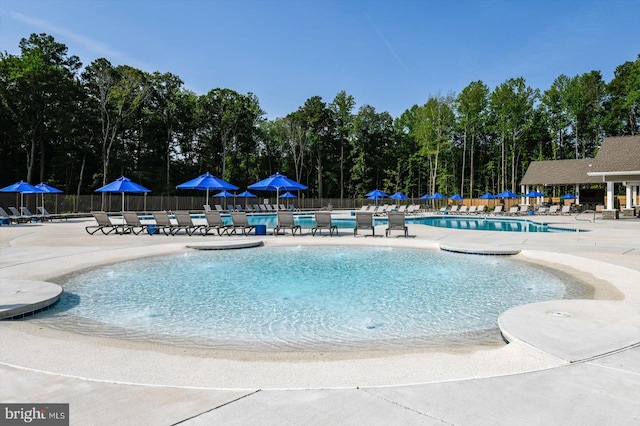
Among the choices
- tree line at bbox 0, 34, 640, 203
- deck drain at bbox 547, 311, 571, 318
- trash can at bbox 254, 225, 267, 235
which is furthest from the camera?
tree line at bbox 0, 34, 640, 203

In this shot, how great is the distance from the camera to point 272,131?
52094 mm

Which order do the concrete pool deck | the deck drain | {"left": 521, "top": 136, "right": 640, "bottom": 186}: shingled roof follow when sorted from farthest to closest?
{"left": 521, "top": 136, "right": 640, "bottom": 186}: shingled roof → the deck drain → the concrete pool deck

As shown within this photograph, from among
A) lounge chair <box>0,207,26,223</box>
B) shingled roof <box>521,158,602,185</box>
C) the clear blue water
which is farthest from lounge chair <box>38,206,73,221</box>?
shingled roof <box>521,158,602,185</box>

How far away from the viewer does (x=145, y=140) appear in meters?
40.8

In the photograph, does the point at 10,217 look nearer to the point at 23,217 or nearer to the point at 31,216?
the point at 23,217

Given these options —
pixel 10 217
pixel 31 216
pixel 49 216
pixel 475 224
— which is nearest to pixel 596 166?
pixel 475 224

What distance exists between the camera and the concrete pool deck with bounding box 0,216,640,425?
228 cm

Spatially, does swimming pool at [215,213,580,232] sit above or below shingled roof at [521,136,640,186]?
below

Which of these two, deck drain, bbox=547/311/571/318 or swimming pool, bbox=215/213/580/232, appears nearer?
deck drain, bbox=547/311/571/318

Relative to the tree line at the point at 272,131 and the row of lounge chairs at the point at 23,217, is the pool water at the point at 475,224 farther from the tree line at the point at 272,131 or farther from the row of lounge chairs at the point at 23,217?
the tree line at the point at 272,131

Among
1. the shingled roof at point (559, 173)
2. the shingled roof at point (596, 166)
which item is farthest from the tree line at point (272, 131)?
the shingled roof at point (596, 166)

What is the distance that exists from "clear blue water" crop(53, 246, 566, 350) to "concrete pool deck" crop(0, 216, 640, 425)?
60 cm

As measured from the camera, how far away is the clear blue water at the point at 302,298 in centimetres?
450

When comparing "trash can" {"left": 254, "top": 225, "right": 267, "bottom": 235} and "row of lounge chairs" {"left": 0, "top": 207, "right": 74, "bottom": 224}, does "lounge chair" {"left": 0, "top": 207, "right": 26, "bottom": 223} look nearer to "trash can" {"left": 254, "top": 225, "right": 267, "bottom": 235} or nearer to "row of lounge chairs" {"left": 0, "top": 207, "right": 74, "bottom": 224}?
"row of lounge chairs" {"left": 0, "top": 207, "right": 74, "bottom": 224}
